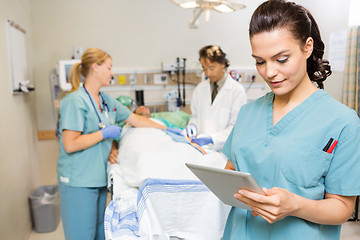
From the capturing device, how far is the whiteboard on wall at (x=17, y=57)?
7.54 ft

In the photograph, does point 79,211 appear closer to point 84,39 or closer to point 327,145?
point 327,145

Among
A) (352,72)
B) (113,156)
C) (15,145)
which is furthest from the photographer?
(15,145)

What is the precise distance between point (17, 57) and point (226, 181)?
2.43 meters

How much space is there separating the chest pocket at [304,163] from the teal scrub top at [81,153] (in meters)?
1.24

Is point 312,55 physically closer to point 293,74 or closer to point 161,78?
point 293,74

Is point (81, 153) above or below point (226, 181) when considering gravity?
below

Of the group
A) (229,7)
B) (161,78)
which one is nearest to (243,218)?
(229,7)

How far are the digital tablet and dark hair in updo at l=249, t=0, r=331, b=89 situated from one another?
39 centimetres

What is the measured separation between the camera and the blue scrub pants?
68.1 inches

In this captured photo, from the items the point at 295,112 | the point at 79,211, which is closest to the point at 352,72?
the point at 295,112

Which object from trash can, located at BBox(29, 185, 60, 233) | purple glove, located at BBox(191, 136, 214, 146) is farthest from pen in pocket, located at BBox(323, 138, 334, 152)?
trash can, located at BBox(29, 185, 60, 233)

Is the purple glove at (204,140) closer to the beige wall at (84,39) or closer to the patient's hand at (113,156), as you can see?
the patient's hand at (113,156)

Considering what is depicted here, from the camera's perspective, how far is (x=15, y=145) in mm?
2332

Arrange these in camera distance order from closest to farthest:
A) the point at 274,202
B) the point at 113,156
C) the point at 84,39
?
the point at 274,202 < the point at 113,156 < the point at 84,39
